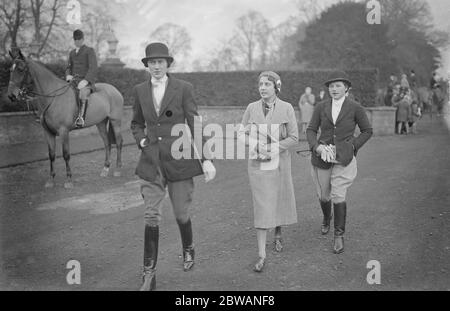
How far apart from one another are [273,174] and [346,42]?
21327mm

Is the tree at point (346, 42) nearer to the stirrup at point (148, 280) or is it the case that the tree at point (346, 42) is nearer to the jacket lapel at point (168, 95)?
the jacket lapel at point (168, 95)

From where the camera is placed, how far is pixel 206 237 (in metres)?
5.45

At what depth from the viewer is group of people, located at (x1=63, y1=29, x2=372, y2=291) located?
4188mm

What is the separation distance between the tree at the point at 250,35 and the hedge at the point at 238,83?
37.3 ft

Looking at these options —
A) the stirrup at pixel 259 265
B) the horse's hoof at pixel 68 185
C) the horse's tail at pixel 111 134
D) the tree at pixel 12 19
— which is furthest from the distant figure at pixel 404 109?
the tree at pixel 12 19

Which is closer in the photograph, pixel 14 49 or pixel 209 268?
pixel 209 268

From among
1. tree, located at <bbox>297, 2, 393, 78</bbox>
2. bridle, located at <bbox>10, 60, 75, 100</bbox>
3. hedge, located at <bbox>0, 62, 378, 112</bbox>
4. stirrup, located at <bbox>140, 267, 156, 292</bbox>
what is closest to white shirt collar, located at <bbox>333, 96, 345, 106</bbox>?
stirrup, located at <bbox>140, 267, 156, 292</bbox>

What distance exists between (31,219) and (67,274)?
244 cm

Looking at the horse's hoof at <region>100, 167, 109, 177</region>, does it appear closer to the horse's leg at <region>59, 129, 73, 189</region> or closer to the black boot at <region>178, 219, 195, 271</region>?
the horse's leg at <region>59, 129, 73, 189</region>

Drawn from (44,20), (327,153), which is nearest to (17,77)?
(327,153)

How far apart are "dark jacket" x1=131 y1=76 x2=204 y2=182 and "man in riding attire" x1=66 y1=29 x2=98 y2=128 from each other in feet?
17.3
